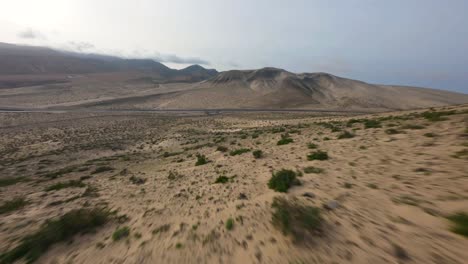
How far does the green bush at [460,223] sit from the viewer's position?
16.3 ft

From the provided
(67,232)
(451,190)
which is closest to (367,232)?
(451,190)

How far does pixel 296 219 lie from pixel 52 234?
674 cm

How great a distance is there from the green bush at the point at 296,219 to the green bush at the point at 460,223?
2.73 m

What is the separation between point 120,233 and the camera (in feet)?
22.6

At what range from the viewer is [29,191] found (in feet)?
40.8

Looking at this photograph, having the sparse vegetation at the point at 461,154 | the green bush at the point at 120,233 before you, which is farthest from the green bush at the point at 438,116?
the green bush at the point at 120,233

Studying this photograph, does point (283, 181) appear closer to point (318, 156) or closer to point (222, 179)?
point (222, 179)

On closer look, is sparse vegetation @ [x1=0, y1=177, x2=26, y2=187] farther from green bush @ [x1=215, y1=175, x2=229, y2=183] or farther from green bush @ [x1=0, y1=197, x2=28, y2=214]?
green bush @ [x1=215, y1=175, x2=229, y2=183]

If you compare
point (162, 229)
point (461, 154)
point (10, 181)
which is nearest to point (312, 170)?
point (461, 154)

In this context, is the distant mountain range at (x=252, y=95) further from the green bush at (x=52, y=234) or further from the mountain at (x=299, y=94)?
the green bush at (x=52, y=234)

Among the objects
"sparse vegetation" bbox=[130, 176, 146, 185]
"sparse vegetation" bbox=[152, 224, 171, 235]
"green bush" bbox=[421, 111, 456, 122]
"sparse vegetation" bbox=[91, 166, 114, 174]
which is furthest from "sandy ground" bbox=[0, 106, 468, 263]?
"green bush" bbox=[421, 111, 456, 122]

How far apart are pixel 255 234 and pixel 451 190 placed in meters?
5.54

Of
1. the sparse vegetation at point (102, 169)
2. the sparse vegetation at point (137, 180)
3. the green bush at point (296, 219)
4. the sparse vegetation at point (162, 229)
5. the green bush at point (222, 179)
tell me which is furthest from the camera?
the sparse vegetation at point (102, 169)

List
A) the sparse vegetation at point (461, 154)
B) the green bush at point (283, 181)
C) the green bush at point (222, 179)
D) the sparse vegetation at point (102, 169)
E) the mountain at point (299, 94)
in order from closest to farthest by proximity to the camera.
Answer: the sparse vegetation at point (461, 154) → the green bush at point (283, 181) → the green bush at point (222, 179) → the sparse vegetation at point (102, 169) → the mountain at point (299, 94)
